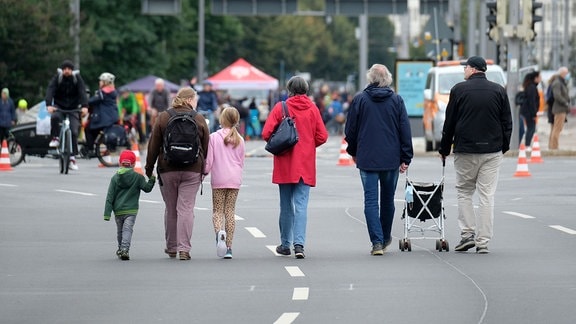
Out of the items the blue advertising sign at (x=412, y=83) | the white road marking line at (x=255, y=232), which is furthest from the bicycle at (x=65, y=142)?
the blue advertising sign at (x=412, y=83)

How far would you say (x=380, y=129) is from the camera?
1390 cm

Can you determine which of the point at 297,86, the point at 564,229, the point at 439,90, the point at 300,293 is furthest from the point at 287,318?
the point at 439,90

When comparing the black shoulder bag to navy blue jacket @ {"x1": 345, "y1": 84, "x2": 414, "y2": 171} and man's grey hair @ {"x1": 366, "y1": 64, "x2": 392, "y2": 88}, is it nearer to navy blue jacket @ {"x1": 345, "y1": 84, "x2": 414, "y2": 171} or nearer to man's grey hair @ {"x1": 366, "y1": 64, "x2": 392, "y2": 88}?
navy blue jacket @ {"x1": 345, "y1": 84, "x2": 414, "y2": 171}

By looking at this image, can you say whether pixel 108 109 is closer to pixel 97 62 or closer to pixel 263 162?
pixel 263 162

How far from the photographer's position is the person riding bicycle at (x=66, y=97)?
25344 mm

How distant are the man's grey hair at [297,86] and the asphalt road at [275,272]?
1421 millimetres

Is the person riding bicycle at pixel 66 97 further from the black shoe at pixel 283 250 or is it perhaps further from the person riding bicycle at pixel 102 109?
the black shoe at pixel 283 250

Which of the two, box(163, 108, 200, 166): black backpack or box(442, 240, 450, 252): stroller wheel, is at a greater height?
box(163, 108, 200, 166): black backpack

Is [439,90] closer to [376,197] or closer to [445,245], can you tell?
[445,245]

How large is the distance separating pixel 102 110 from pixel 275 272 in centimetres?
1608

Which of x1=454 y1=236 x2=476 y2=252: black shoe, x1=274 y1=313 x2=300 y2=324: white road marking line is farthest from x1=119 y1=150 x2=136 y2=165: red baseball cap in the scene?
x1=274 y1=313 x2=300 y2=324: white road marking line

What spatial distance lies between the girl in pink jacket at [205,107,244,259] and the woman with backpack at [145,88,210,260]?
14 centimetres

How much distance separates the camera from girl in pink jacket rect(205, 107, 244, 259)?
1377cm

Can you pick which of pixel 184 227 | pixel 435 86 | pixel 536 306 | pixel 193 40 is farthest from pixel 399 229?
pixel 193 40
